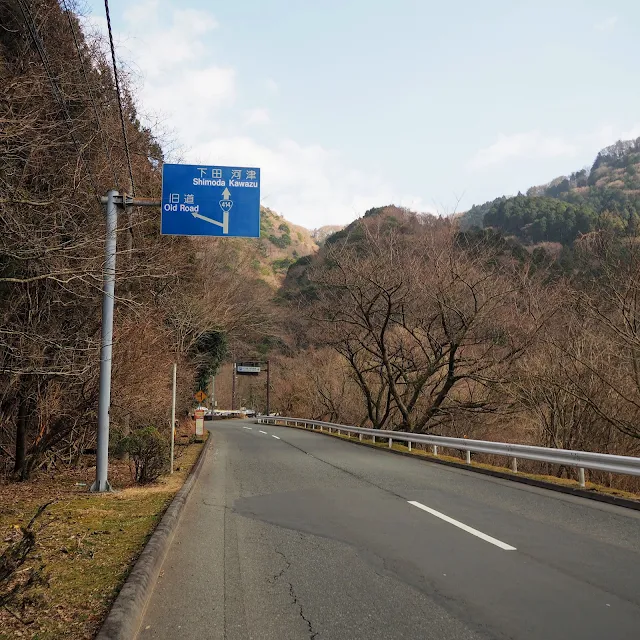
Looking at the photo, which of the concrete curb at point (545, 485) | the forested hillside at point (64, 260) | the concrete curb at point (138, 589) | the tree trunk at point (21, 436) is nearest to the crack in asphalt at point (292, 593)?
the concrete curb at point (138, 589)

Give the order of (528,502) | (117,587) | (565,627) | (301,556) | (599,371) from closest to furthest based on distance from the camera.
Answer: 1. (565,627)
2. (117,587)
3. (301,556)
4. (528,502)
5. (599,371)

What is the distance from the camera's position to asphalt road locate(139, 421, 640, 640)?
4062mm

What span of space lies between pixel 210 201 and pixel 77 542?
7.10 metres

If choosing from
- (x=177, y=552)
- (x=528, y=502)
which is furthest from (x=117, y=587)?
(x=528, y=502)

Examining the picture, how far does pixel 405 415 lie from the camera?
23766 mm

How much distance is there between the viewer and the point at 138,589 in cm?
446

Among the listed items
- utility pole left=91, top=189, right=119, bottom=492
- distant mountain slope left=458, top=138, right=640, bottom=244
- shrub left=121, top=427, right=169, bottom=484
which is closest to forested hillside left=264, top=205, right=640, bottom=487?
distant mountain slope left=458, top=138, right=640, bottom=244

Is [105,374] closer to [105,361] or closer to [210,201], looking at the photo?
[105,361]

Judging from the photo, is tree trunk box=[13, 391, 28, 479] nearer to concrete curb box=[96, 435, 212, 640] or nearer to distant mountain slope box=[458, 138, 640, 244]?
concrete curb box=[96, 435, 212, 640]

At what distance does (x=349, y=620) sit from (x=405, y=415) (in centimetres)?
2000

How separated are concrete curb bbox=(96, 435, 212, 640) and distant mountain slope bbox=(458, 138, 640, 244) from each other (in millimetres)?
11574

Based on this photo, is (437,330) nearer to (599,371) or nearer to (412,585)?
(599,371)

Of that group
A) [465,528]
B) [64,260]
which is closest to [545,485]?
[465,528]

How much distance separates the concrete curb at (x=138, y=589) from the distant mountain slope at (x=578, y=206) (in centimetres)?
1157
